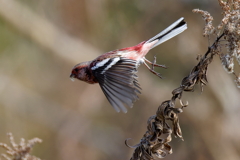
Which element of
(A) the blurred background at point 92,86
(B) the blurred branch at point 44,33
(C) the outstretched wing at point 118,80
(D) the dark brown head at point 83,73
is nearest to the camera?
(C) the outstretched wing at point 118,80

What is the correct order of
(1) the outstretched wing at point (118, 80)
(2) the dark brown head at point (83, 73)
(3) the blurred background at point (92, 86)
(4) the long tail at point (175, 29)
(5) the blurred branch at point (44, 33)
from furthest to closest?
1. (5) the blurred branch at point (44, 33)
2. (3) the blurred background at point (92, 86)
3. (2) the dark brown head at point (83, 73)
4. (4) the long tail at point (175, 29)
5. (1) the outstretched wing at point (118, 80)

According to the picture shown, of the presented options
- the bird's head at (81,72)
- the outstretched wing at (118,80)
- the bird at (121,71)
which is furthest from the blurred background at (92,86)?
the outstretched wing at (118,80)

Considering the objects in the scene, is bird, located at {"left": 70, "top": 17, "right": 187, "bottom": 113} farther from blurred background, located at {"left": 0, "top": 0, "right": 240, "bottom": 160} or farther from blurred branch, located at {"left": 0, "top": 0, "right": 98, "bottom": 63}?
blurred branch, located at {"left": 0, "top": 0, "right": 98, "bottom": 63}

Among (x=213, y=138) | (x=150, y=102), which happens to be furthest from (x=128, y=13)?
(x=213, y=138)

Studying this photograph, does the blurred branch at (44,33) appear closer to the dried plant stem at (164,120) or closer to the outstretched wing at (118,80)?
the outstretched wing at (118,80)

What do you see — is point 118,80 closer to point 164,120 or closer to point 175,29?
point 175,29

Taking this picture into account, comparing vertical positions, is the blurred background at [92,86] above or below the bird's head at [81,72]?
above

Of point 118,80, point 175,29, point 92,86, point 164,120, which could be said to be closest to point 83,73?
point 118,80
